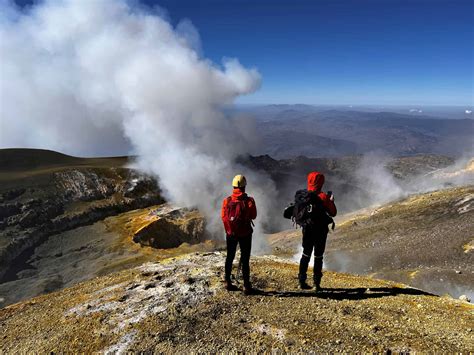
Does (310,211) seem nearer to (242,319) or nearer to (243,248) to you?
(243,248)

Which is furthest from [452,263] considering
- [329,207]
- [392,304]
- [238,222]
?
[238,222]

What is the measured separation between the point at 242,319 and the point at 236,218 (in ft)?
8.43

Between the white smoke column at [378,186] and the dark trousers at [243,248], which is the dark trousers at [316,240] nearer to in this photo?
the dark trousers at [243,248]

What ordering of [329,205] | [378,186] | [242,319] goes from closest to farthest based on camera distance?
1. [242,319]
2. [329,205]
3. [378,186]

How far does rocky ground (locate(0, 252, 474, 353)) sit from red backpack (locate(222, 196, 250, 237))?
6.88 feet

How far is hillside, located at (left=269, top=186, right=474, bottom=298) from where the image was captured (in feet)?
68.4

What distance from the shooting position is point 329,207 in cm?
905

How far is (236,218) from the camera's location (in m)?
9.11

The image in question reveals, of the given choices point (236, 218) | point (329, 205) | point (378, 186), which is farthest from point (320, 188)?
point (378, 186)

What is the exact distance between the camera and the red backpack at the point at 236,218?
9.12 metres

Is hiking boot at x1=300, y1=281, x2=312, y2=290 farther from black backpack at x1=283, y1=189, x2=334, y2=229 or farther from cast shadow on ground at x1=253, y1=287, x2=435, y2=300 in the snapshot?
black backpack at x1=283, y1=189, x2=334, y2=229

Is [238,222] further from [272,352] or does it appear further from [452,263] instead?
[452,263]

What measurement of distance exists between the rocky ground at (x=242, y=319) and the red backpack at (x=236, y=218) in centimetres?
210

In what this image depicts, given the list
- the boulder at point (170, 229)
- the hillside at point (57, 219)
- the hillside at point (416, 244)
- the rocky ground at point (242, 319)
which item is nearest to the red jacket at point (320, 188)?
the rocky ground at point (242, 319)
